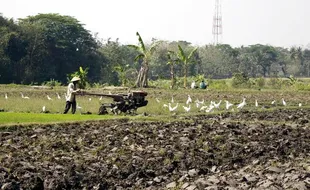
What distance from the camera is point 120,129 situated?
47.2 feet

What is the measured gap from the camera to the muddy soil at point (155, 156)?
9539 millimetres

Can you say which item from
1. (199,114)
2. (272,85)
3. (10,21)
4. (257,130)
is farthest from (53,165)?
(10,21)

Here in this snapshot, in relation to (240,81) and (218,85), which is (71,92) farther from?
(240,81)

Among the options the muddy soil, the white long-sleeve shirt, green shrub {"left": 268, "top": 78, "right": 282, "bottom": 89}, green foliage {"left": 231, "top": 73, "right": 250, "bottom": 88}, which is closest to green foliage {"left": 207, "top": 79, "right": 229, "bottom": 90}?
green foliage {"left": 231, "top": 73, "right": 250, "bottom": 88}

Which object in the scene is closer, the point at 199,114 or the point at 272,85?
the point at 199,114

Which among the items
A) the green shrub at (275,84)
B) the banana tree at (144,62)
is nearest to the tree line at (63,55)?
the banana tree at (144,62)

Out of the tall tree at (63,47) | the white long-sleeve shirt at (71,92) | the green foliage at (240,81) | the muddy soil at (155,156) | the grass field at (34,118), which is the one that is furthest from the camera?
the tall tree at (63,47)

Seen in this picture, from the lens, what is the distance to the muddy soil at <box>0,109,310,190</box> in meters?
9.54

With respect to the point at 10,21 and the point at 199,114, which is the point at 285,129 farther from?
the point at 10,21

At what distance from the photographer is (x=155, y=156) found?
11.5 m

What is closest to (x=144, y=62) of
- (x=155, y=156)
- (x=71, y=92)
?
(x=71, y=92)

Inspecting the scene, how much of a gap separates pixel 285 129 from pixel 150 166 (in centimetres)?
504

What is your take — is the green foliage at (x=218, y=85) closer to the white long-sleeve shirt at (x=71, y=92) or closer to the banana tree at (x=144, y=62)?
the banana tree at (x=144, y=62)

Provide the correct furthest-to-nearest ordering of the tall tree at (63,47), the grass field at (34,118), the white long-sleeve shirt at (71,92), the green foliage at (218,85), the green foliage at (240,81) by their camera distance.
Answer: the tall tree at (63,47) → the green foliage at (240,81) → the green foliage at (218,85) → the white long-sleeve shirt at (71,92) → the grass field at (34,118)
